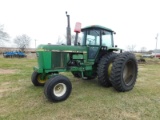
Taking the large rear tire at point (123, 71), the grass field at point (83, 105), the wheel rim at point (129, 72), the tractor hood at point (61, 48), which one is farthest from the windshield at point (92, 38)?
the grass field at point (83, 105)

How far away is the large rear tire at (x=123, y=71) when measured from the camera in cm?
443

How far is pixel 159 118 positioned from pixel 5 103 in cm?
345

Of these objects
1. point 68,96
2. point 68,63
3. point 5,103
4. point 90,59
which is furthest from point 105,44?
point 5,103

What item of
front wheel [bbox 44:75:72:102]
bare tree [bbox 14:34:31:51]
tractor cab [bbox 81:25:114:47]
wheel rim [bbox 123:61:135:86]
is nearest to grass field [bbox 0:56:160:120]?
front wheel [bbox 44:75:72:102]

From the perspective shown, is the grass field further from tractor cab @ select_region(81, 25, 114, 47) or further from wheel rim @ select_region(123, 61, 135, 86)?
tractor cab @ select_region(81, 25, 114, 47)

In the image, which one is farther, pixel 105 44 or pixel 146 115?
pixel 105 44

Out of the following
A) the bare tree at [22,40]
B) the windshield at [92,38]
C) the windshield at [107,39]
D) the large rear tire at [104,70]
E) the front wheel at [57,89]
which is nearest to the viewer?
the front wheel at [57,89]

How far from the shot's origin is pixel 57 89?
12.8 feet

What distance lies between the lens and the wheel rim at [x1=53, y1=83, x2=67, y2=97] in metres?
3.86

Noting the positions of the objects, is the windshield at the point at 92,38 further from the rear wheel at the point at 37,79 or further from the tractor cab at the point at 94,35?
the rear wheel at the point at 37,79

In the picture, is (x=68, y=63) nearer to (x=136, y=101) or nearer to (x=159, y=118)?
(x=136, y=101)

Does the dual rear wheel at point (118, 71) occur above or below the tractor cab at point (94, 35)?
below

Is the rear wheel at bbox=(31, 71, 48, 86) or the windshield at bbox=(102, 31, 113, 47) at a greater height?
the windshield at bbox=(102, 31, 113, 47)

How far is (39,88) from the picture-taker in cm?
489
